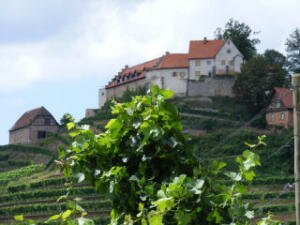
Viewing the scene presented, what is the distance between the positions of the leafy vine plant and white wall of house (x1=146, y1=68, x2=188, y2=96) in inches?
Answer: 3376

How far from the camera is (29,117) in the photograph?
100m

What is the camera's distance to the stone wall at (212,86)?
9131 cm

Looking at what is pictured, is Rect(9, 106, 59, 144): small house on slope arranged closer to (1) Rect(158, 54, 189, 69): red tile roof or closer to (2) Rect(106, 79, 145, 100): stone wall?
(2) Rect(106, 79, 145, 100): stone wall

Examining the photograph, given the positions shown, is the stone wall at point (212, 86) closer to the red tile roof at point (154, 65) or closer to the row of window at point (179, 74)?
the row of window at point (179, 74)

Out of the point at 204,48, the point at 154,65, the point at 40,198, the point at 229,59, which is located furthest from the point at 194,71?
the point at 40,198

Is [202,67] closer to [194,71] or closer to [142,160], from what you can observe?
[194,71]

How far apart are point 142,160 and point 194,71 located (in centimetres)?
8857

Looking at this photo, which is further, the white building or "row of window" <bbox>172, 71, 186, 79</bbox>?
"row of window" <bbox>172, 71, 186, 79</bbox>

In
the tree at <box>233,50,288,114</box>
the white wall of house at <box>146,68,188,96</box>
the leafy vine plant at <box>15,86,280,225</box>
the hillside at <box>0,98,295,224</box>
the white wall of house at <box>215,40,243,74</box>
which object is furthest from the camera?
the white wall of house at <box>215,40,243,74</box>

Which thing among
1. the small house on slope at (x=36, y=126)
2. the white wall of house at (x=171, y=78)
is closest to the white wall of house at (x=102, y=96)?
the small house on slope at (x=36, y=126)

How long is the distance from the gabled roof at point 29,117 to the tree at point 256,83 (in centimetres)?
2097

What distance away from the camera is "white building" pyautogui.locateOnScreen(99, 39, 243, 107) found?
9200cm

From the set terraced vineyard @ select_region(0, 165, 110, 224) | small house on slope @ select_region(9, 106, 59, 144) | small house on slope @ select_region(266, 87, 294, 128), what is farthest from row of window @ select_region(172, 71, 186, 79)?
terraced vineyard @ select_region(0, 165, 110, 224)

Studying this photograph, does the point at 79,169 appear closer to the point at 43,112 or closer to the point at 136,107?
the point at 136,107
